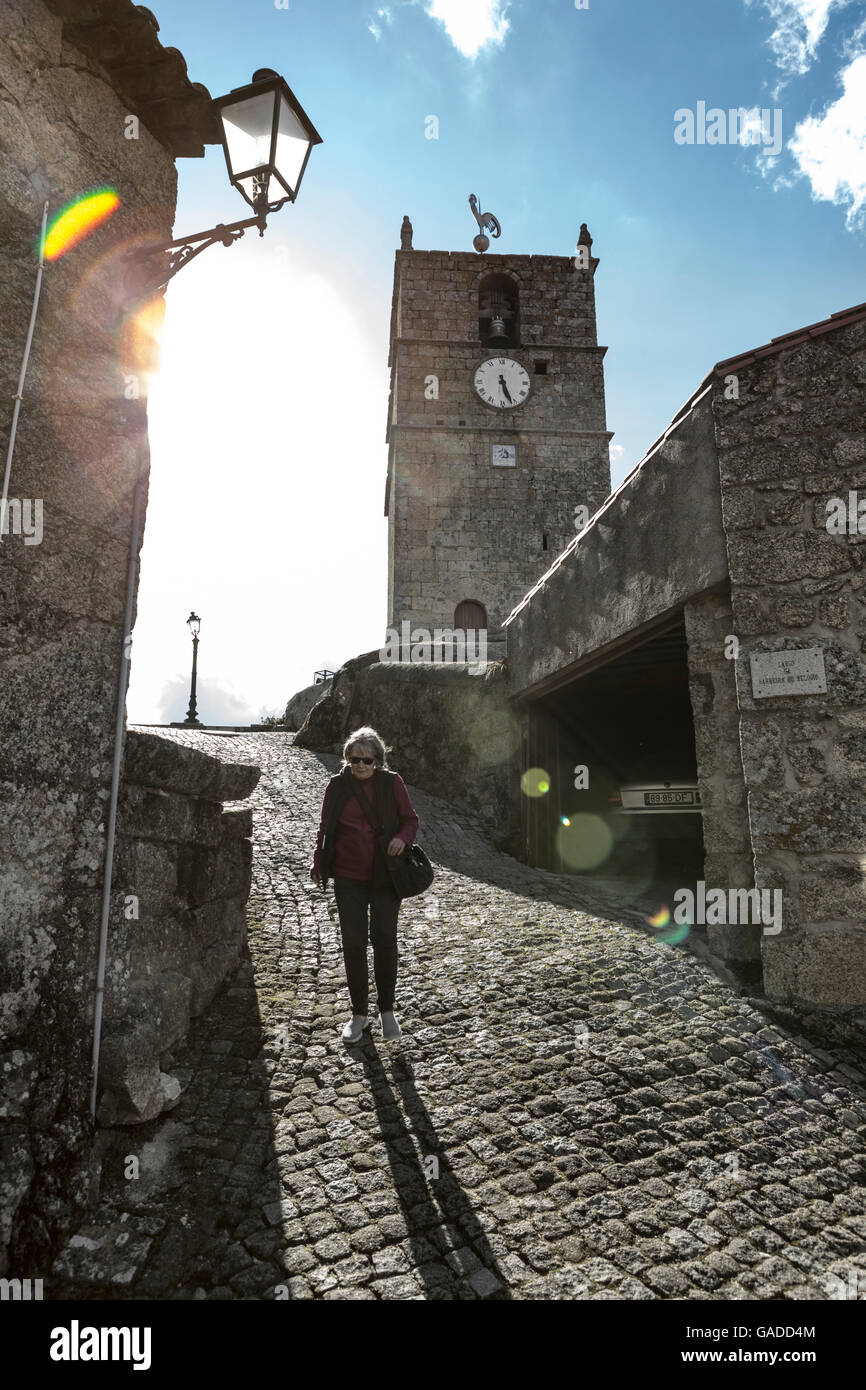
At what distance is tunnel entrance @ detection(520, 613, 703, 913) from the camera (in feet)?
25.3

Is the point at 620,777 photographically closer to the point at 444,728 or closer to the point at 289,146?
the point at 444,728

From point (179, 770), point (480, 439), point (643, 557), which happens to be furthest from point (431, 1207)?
point (480, 439)

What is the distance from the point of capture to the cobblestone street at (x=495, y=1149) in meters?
2.29

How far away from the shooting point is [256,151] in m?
3.14

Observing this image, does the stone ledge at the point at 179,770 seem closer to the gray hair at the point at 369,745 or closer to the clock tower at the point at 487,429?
the gray hair at the point at 369,745

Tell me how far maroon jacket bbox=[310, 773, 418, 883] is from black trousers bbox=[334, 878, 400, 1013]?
6 cm

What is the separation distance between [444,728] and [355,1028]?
6139mm

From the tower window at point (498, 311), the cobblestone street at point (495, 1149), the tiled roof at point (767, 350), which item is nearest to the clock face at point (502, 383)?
the tower window at point (498, 311)

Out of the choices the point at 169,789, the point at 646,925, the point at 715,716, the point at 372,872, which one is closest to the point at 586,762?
the point at 646,925

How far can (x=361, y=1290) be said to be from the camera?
2197 millimetres

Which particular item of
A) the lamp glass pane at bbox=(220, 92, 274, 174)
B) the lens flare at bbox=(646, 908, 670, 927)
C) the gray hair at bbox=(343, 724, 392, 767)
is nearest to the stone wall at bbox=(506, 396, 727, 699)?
the lens flare at bbox=(646, 908, 670, 927)

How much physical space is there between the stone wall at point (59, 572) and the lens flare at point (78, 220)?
29 millimetres

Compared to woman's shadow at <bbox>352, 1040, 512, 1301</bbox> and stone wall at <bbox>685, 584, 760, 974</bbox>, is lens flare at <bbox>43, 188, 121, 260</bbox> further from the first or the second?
stone wall at <bbox>685, 584, 760, 974</bbox>
